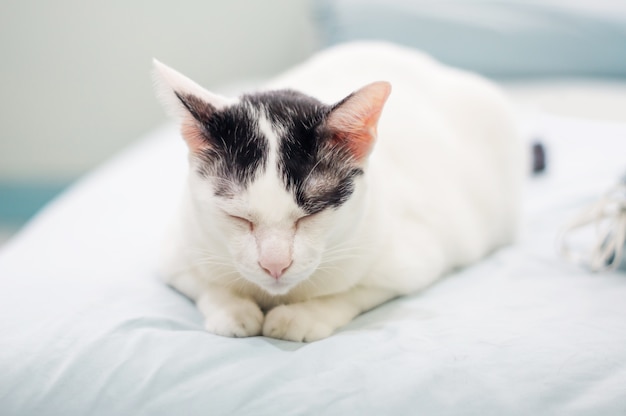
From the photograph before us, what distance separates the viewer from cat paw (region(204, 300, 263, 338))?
40.2 inches

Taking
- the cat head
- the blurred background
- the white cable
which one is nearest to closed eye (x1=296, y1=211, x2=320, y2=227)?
the cat head

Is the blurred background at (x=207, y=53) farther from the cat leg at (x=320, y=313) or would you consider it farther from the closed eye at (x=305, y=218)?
the closed eye at (x=305, y=218)

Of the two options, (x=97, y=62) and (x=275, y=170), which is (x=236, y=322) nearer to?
(x=275, y=170)

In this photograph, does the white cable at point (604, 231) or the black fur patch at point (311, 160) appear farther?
the white cable at point (604, 231)

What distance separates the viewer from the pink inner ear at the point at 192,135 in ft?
3.32

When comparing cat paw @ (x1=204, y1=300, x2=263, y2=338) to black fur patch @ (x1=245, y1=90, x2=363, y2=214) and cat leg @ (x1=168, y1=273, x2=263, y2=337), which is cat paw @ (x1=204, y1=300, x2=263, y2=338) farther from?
black fur patch @ (x1=245, y1=90, x2=363, y2=214)

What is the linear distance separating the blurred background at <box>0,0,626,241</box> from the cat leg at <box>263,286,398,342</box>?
1.67 metres

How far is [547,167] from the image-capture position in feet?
6.59

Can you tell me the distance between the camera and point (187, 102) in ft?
3.19

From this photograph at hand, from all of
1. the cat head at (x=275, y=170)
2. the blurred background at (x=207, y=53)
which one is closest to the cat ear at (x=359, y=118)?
the cat head at (x=275, y=170)

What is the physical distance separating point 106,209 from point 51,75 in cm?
177

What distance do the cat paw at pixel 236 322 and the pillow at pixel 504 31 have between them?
80.5 inches

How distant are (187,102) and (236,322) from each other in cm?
35

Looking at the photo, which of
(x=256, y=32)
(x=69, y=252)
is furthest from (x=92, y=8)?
(x=69, y=252)
